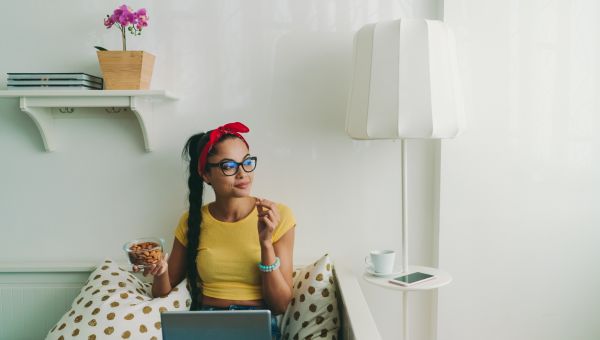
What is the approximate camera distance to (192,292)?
1875 mm

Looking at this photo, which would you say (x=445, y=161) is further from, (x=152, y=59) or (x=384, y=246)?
Result: (x=152, y=59)

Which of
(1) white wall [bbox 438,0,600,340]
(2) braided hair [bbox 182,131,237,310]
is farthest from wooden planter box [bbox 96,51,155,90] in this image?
(1) white wall [bbox 438,0,600,340]

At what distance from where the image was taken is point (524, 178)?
1.97 meters

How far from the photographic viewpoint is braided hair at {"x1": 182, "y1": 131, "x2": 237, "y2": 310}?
184 centimetres

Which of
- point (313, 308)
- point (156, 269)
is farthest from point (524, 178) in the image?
point (156, 269)

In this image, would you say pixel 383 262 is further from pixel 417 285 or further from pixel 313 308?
pixel 313 308

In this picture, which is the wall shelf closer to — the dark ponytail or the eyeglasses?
the dark ponytail

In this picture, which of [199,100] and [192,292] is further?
[199,100]

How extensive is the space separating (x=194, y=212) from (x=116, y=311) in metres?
0.40

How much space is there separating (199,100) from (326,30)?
55 centimetres

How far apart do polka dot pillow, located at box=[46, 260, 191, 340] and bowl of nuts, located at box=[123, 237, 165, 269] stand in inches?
9.9

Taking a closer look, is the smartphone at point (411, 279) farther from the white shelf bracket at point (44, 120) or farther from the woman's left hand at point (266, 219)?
the white shelf bracket at point (44, 120)

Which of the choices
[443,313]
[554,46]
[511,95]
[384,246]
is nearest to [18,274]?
[384,246]

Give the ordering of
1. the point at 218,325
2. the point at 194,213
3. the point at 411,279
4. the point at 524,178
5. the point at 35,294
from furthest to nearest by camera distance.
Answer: the point at 35,294
the point at 524,178
the point at 194,213
the point at 411,279
the point at 218,325
